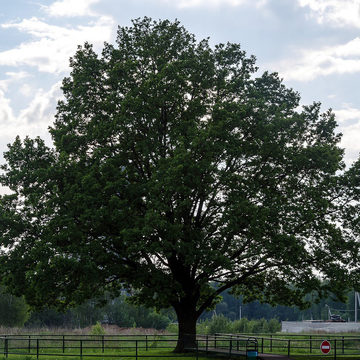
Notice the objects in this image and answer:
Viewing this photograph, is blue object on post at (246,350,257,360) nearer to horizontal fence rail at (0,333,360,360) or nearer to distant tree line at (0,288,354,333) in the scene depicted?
horizontal fence rail at (0,333,360,360)

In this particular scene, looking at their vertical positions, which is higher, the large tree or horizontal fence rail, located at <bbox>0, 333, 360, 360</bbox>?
the large tree

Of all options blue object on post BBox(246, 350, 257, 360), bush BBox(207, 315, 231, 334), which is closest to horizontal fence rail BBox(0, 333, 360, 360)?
blue object on post BBox(246, 350, 257, 360)

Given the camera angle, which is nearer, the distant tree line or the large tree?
the large tree

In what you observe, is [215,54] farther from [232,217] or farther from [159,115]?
[232,217]

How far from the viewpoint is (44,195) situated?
Answer: 101 feet

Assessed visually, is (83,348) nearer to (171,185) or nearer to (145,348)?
(145,348)

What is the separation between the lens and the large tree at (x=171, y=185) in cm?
2898

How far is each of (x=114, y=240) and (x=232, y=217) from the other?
617 cm


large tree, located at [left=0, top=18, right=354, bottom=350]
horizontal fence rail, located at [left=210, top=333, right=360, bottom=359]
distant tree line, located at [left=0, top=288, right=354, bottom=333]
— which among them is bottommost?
distant tree line, located at [left=0, top=288, right=354, bottom=333]

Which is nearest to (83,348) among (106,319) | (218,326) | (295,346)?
(295,346)

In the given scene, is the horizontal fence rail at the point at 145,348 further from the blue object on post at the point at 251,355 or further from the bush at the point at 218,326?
the bush at the point at 218,326

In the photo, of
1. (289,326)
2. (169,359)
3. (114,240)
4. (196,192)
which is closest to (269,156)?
(196,192)

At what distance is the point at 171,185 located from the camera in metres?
28.0

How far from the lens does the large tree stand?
2898 centimetres
